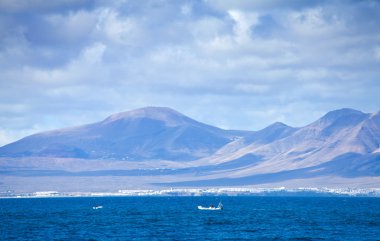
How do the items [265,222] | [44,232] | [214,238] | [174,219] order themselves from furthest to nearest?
[174,219] → [265,222] → [44,232] → [214,238]

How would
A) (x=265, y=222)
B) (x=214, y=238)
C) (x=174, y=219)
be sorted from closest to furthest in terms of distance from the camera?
(x=214, y=238) < (x=265, y=222) < (x=174, y=219)

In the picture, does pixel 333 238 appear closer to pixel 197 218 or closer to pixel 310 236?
pixel 310 236

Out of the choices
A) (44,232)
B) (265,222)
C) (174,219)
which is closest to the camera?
(44,232)

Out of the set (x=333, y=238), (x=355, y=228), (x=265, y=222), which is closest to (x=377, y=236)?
(x=333, y=238)

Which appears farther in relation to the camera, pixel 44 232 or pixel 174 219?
pixel 174 219

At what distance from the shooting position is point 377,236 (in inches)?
4646

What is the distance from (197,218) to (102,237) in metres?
51.0

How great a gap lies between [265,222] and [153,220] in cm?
2320

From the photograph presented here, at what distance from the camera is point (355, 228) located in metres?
136

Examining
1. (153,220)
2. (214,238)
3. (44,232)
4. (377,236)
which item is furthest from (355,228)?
(44,232)

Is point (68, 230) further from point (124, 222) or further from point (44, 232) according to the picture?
point (124, 222)

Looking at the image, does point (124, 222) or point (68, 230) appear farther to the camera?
point (124, 222)

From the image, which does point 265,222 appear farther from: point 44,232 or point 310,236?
point 44,232

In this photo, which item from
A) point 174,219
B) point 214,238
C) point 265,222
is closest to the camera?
point 214,238
